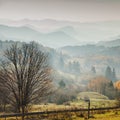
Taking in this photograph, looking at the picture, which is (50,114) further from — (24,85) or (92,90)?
(92,90)

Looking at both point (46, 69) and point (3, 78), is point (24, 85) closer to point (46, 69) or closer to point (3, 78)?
point (3, 78)

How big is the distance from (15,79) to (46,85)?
155 centimetres

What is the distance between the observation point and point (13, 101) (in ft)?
34.4

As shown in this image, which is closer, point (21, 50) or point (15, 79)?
point (15, 79)

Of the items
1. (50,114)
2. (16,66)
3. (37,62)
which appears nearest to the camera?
(16,66)

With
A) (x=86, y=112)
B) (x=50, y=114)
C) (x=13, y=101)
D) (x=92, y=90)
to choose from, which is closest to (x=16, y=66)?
(x=13, y=101)

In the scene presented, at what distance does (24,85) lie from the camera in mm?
10391

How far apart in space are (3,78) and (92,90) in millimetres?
66129

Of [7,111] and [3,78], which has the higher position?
[3,78]

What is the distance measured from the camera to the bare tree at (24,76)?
10.3 m

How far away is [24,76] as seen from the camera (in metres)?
10.5

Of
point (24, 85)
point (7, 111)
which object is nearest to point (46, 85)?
point (24, 85)

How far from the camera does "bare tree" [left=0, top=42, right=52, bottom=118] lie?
10312 mm

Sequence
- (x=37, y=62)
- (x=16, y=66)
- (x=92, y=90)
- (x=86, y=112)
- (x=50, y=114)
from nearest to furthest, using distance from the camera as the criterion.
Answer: (x=16, y=66) → (x=37, y=62) → (x=50, y=114) → (x=86, y=112) → (x=92, y=90)
